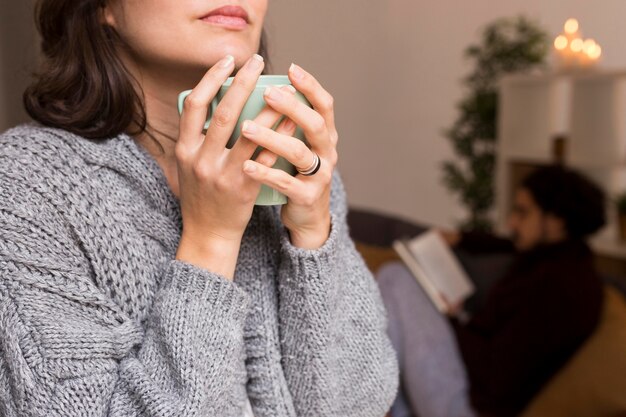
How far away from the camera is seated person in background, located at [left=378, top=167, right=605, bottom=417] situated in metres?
1.60

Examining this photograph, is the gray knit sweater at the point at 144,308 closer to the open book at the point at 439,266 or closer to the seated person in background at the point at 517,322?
the seated person in background at the point at 517,322

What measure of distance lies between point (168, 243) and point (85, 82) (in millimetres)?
162

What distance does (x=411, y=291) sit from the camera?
70.6 inches

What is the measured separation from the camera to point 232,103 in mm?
A: 484

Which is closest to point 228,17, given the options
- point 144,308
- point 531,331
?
point 144,308

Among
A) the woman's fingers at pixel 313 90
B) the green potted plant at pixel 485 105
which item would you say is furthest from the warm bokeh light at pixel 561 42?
the woman's fingers at pixel 313 90

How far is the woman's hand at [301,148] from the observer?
485 millimetres

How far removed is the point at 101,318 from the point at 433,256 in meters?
1.60

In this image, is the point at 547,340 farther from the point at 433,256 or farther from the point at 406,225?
the point at 406,225

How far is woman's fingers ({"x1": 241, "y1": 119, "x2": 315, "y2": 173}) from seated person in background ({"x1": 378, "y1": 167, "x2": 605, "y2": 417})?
4.04 feet

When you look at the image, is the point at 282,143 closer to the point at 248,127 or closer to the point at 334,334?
the point at 248,127

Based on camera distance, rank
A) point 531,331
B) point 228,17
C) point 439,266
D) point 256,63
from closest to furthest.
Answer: point 256,63, point 228,17, point 531,331, point 439,266

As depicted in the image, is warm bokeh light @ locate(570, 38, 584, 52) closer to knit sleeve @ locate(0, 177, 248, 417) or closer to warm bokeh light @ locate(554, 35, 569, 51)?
warm bokeh light @ locate(554, 35, 569, 51)

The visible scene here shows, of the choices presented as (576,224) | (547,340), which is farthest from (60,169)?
(576,224)
